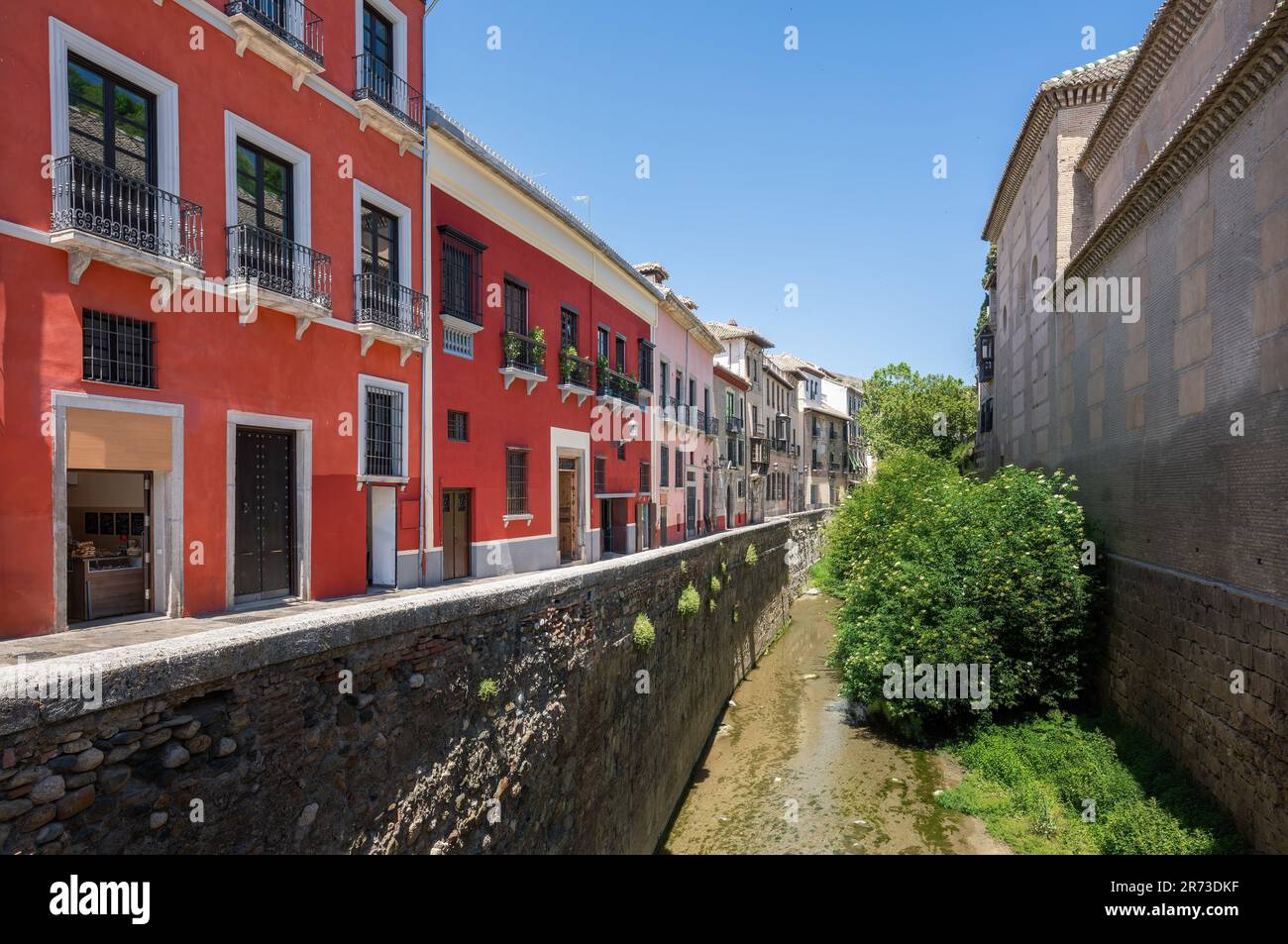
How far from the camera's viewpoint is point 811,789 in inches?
575

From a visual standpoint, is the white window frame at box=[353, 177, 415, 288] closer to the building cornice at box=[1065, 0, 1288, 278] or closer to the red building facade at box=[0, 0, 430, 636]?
the red building facade at box=[0, 0, 430, 636]

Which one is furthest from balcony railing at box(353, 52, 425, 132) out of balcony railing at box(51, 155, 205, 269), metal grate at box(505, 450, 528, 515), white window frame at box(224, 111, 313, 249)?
metal grate at box(505, 450, 528, 515)

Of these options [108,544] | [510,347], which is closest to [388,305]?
[510,347]

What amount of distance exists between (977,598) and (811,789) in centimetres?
545

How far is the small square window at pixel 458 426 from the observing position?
14070 millimetres

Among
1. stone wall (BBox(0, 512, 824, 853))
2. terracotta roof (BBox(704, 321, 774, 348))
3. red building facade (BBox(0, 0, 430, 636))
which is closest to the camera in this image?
stone wall (BBox(0, 512, 824, 853))

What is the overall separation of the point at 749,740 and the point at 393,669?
13573mm

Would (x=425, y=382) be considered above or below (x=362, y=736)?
above

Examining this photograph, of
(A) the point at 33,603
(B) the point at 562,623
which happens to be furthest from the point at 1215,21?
(A) the point at 33,603

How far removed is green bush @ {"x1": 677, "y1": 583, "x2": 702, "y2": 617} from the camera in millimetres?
14484

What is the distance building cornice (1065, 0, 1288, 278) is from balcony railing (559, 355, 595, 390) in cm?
1165

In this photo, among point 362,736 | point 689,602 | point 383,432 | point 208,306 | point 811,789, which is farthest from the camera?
point 689,602

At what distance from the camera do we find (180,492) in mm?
8898

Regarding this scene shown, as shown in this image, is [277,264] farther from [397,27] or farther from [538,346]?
[538,346]
